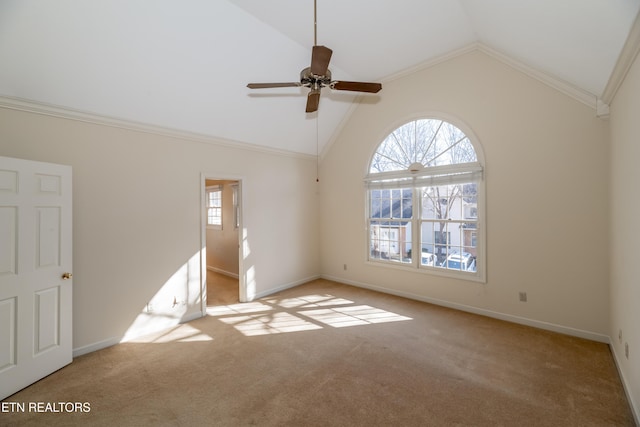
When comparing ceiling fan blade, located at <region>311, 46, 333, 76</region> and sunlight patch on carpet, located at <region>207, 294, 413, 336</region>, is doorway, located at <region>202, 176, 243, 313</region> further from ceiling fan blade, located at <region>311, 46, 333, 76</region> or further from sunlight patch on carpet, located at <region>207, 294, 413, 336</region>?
ceiling fan blade, located at <region>311, 46, 333, 76</region>

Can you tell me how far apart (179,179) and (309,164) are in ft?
8.79

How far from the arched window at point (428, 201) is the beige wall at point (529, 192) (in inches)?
7.2

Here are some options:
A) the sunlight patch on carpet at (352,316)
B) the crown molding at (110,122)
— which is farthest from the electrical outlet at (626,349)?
the crown molding at (110,122)

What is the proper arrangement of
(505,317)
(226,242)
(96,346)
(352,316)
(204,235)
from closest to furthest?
(96,346) → (505,317) → (352,316) → (204,235) → (226,242)

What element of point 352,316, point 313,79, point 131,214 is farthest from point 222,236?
point 313,79

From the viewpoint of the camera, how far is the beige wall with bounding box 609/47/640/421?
6.75 ft

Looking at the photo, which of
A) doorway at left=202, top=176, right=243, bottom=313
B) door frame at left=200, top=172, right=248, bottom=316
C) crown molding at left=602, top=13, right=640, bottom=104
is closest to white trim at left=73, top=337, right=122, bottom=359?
door frame at left=200, top=172, right=248, bottom=316

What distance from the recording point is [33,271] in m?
2.49

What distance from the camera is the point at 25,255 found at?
2.44 m

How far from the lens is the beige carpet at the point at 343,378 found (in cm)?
208

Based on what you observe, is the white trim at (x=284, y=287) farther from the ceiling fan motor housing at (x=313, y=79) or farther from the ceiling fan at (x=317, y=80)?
the ceiling fan motor housing at (x=313, y=79)

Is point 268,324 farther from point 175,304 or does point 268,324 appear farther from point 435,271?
point 435,271

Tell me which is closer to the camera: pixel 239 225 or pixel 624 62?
pixel 624 62

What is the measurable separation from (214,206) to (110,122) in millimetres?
3732
